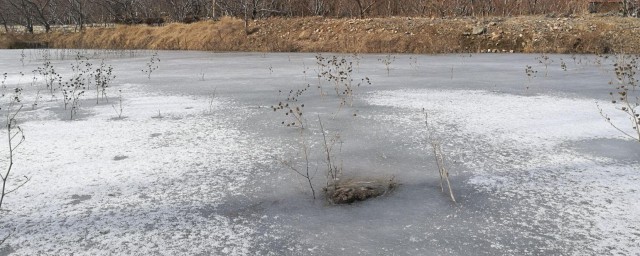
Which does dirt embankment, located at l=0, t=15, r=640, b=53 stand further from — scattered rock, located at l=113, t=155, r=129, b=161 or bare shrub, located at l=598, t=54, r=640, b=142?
scattered rock, located at l=113, t=155, r=129, b=161

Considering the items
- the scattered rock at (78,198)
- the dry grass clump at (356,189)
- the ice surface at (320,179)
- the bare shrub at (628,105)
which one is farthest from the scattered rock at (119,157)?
the bare shrub at (628,105)

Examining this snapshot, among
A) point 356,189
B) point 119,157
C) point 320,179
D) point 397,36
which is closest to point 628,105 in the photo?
point 356,189

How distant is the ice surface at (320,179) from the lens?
8.93 ft

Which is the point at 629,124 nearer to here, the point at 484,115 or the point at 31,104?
the point at 484,115

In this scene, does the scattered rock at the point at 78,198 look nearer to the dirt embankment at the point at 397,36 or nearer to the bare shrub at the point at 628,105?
the bare shrub at the point at 628,105

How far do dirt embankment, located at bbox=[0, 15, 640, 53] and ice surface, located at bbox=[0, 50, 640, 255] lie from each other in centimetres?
1186

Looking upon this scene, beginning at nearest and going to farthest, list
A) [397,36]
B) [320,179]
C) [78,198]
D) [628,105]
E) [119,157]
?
1. [78,198]
2. [320,179]
3. [119,157]
4. [628,105]
5. [397,36]

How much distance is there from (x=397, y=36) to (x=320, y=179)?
17.3 metres

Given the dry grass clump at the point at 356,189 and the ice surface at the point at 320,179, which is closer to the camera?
the ice surface at the point at 320,179

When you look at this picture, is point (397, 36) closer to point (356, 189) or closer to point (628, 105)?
point (628, 105)

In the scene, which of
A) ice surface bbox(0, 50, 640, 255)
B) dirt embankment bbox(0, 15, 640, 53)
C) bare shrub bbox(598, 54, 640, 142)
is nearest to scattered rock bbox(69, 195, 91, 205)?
ice surface bbox(0, 50, 640, 255)

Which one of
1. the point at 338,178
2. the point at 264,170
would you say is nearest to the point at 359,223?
the point at 338,178

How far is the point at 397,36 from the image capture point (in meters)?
20.2

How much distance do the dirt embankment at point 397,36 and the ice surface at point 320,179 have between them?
1186cm
